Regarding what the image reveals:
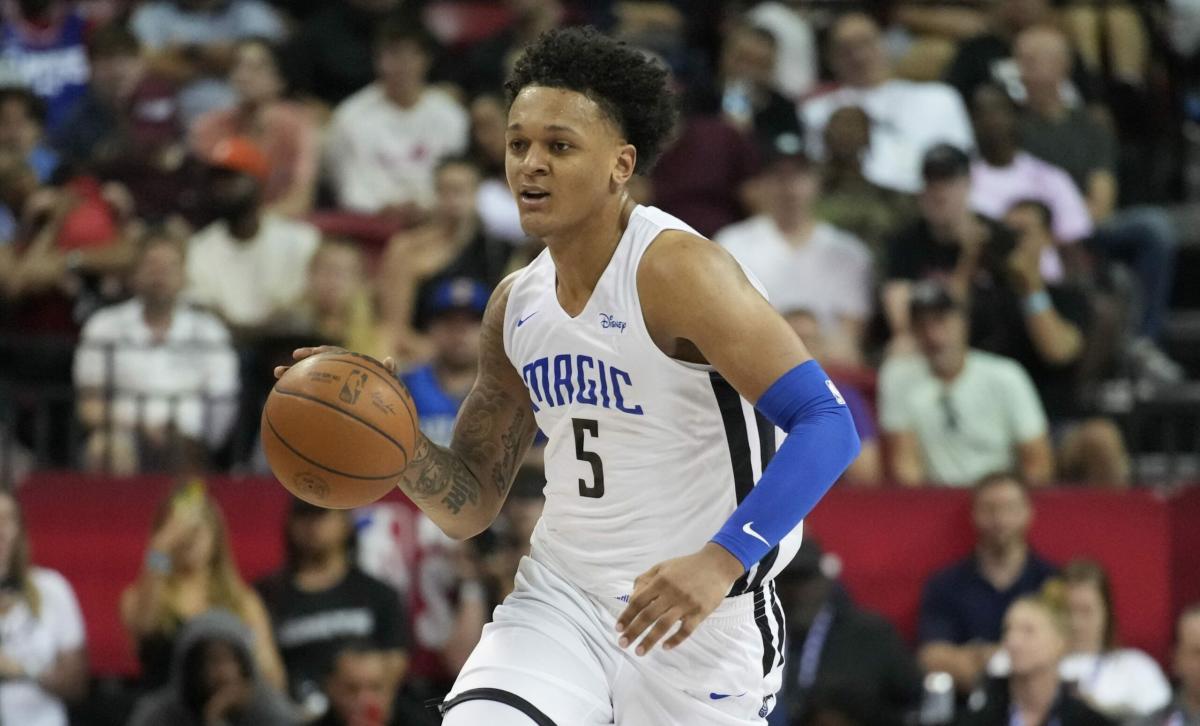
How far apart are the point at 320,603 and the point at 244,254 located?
2907 millimetres

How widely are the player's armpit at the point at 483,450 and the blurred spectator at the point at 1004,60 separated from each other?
27.2 feet

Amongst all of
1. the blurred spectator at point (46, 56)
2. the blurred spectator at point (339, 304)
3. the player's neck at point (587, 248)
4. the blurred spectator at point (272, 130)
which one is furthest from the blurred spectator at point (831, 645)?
the blurred spectator at point (46, 56)

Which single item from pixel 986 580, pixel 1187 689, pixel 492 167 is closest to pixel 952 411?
pixel 986 580

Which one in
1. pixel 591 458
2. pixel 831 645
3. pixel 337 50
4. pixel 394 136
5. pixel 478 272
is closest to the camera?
pixel 591 458

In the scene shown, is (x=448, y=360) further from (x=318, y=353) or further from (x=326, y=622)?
(x=318, y=353)

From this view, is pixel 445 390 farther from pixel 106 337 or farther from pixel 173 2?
pixel 173 2

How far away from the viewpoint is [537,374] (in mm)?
5023

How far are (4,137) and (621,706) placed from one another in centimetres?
871

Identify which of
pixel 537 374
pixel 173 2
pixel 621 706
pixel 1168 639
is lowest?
pixel 1168 639

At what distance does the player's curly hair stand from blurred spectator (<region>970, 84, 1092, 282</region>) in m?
7.43

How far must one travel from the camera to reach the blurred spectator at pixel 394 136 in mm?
12414

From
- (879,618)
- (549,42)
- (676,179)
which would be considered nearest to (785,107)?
(676,179)

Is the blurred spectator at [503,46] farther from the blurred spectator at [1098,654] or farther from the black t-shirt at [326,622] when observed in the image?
the blurred spectator at [1098,654]

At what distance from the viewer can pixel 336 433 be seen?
4867 mm
